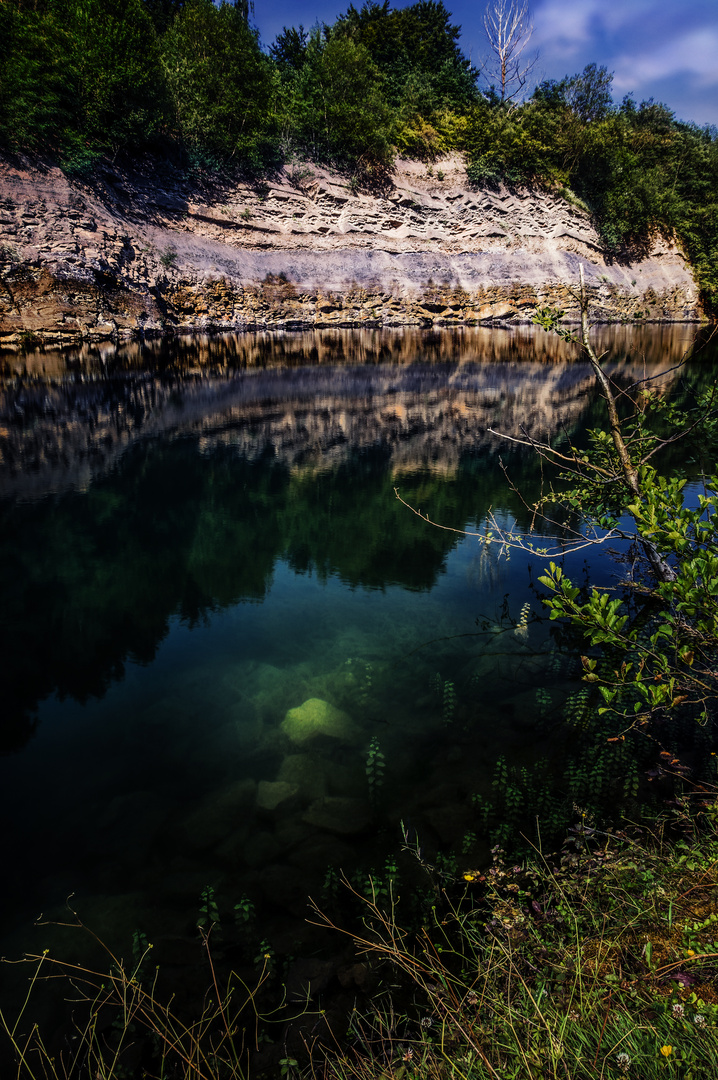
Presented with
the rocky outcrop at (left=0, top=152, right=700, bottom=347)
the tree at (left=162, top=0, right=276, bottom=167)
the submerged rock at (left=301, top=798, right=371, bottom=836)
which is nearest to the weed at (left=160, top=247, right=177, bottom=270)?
the rocky outcrop at (left=0, top=152, right=700, bottom=347)

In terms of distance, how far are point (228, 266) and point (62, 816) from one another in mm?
44452

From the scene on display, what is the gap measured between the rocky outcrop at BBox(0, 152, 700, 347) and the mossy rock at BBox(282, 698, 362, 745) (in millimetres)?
32383

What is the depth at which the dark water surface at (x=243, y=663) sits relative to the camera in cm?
439

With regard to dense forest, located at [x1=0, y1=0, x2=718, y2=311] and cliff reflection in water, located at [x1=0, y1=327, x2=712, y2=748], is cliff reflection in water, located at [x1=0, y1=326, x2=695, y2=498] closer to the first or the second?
cliff reflection in water, located at [x1=0, y1=327, x2=712, y2=748]

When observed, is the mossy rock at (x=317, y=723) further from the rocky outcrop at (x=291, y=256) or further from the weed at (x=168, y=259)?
the weed at (x=168, y=259)

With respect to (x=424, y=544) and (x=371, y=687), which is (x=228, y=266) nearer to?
(x=424, y=544)

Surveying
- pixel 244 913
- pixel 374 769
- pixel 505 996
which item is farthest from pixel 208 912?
pixel 505 996

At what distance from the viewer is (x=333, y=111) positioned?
47625 mm

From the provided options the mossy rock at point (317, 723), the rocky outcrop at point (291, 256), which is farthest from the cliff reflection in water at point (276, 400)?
the mossy rock at point (317, 723)

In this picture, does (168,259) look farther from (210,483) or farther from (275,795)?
(275,795)

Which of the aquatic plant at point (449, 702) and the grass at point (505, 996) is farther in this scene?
the aquatic plant at point (449, 702)

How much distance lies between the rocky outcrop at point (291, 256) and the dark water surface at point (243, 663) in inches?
798

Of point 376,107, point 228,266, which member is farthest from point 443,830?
point 376,107

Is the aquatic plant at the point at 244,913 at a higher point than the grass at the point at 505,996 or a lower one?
lower
